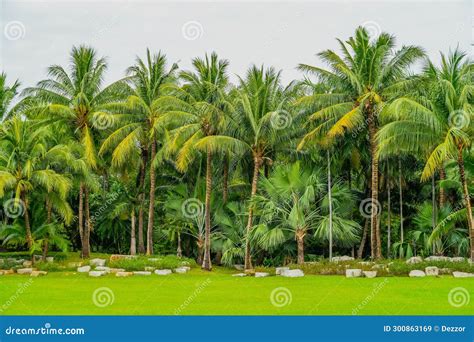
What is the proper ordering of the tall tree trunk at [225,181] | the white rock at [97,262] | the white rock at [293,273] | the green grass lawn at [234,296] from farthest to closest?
the tall tree trunk at [225,181], the white rock at [97,262], the white rock at [293,273], the green grass lawn at [234,296]

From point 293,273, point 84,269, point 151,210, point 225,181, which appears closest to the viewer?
point 293,273

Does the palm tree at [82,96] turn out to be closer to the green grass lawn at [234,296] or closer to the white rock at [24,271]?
the white rock at [24,271]

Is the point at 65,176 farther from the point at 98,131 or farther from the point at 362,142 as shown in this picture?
the point at 362,142

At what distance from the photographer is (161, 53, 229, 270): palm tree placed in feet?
93.9

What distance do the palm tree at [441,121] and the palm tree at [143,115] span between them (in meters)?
11.6

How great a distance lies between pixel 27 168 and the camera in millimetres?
26453

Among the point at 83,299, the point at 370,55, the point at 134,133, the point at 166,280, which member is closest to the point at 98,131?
the point at 134,133

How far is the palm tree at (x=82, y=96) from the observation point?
103 feet

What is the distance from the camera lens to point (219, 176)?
35062mm

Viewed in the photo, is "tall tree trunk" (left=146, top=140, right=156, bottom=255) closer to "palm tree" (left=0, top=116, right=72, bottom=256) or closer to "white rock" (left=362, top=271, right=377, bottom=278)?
"palm tree" (left=0, top=116, right=72, bottom=256)

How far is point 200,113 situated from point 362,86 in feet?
23.0

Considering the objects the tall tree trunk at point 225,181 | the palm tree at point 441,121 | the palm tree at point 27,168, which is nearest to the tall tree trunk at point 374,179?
the palm tree at point 441,121

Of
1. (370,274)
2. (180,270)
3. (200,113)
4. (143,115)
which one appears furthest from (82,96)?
(370,274)

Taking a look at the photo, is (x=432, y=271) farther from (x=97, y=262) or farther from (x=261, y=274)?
(x=97, y=262)
